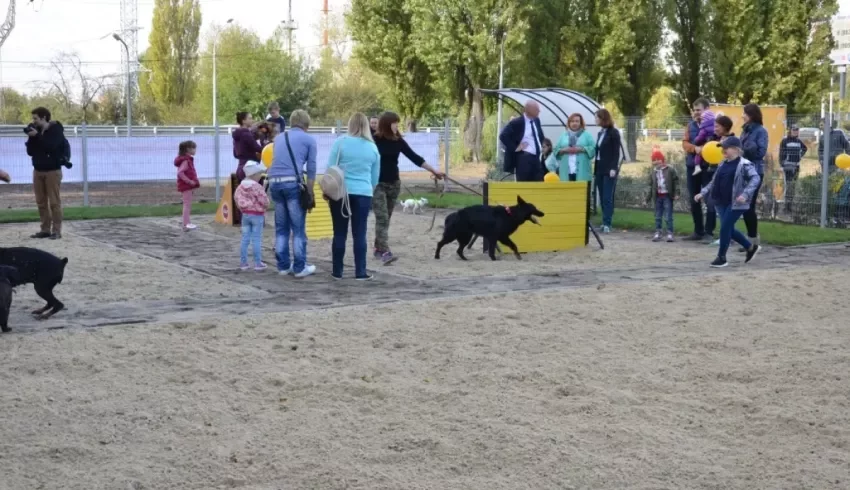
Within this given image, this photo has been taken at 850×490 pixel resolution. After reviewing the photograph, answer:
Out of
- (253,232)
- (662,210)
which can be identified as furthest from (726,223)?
(253,232)

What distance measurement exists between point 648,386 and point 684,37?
36.3m

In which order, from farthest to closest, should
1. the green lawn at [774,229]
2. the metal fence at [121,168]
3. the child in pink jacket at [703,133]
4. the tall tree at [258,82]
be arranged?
the tall tree at [258,82] < the metal fence at [121,168] < the green lawn at [774,229] < the child in pink jacket at [703,133]

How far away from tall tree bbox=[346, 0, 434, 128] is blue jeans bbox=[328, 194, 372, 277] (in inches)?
1535

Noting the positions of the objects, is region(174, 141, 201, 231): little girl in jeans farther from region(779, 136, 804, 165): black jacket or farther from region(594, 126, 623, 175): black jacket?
region(779, 136, 804, 165): black jacket

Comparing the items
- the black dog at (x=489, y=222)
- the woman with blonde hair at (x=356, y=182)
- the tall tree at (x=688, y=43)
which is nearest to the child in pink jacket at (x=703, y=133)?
the black dog at (x=489, y=222)

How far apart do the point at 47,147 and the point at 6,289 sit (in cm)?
695

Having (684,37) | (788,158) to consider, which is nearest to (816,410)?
(788,158)

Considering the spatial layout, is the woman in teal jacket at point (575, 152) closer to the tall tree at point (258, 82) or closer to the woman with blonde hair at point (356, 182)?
the woman with blonde hair at point (356, 182)

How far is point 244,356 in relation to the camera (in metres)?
7.57

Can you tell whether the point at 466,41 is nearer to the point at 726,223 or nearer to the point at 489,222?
the point at 489,222

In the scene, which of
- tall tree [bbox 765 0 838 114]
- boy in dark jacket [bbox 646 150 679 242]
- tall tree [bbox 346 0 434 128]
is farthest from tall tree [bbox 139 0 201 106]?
boy in dark jacket [bbox 646 150 679 242]

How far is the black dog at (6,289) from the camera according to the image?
27.3ft

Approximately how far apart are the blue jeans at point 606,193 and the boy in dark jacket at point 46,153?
8113 mm

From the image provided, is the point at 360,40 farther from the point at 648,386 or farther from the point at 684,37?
the point at 648,386
